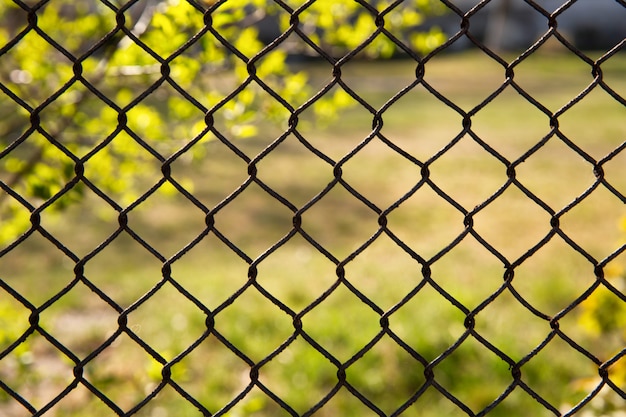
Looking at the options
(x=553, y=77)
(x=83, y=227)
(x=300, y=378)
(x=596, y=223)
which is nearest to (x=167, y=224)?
(x=83, y=227)

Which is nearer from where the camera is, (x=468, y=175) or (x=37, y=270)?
(x=37, y=270)

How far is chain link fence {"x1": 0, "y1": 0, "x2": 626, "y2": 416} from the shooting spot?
1362mm

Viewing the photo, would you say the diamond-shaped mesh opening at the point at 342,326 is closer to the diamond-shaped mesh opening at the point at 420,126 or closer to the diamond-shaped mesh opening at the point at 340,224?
the diamond-shaped mesh opening at the point at 340,224

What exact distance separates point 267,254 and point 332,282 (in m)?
3.63

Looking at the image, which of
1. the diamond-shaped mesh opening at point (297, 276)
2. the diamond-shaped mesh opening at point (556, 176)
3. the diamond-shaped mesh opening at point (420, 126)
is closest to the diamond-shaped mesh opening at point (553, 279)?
the diamond-shaped mesh opening at point (297, 276)

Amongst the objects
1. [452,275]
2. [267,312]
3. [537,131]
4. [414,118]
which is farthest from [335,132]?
[267,312]

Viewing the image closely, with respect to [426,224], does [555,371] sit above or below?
below

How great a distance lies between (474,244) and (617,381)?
335cm

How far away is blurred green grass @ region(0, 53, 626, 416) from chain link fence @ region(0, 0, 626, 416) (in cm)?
2

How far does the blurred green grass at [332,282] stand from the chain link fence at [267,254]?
0.02 meters

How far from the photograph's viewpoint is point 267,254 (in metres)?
1.34

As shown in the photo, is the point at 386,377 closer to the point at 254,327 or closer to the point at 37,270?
the point at 254,327

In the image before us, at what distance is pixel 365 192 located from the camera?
7.14 meters

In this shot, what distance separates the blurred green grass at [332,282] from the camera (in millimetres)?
3486
